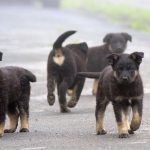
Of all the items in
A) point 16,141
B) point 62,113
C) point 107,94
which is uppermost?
point 107,94

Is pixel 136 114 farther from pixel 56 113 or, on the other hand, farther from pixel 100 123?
pixel 56 113

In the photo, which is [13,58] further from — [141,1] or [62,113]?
[141,1]

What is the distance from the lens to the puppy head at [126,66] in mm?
7434

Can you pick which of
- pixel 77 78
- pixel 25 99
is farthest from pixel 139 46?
pixel 25 99

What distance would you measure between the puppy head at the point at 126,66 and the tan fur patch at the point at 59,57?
3.26 meters

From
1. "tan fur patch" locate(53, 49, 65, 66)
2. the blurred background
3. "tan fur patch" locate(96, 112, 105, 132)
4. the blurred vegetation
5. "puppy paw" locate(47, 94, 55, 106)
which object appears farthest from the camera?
the blurred background

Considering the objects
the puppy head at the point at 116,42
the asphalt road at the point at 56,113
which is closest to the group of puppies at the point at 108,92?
the asphalt road at the point at 56,113

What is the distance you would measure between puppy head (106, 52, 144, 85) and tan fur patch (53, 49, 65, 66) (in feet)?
10.7

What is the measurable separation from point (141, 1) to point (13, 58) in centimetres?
4066

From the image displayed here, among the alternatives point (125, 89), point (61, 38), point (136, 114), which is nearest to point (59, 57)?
point (61, 38)

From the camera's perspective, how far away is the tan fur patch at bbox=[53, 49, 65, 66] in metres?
10.8

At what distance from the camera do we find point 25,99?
27.7 ft

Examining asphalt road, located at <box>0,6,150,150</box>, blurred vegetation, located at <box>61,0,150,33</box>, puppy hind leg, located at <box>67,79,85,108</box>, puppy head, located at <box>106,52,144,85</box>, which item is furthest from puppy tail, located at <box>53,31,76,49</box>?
blurred vegetation, located at <box>61,0,150,33</box>

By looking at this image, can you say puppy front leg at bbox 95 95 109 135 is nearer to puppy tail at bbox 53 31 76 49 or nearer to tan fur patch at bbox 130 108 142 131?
tan fur patch at bbox 130 108 142 131
